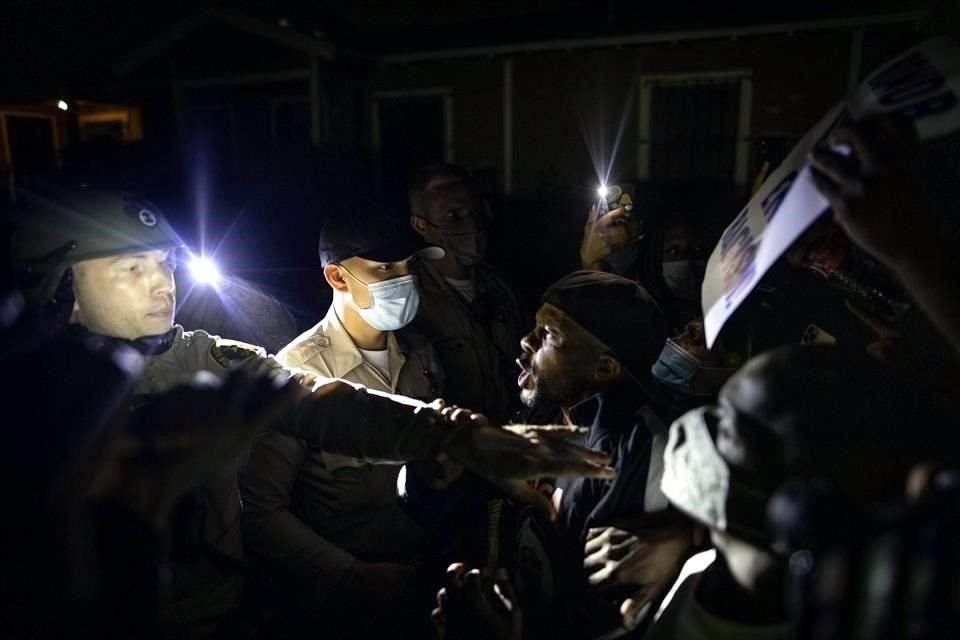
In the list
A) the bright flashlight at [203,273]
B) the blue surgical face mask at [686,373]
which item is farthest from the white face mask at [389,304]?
the bright flashlight at [203,273]

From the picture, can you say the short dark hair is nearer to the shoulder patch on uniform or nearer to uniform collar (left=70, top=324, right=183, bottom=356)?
the shoulder patch on uniform

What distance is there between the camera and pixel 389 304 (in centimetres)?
334

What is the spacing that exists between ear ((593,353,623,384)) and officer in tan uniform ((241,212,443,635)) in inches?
38.5

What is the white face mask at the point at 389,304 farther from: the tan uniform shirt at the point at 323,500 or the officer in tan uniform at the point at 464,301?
the officer in tan uniform at the point at 464,301

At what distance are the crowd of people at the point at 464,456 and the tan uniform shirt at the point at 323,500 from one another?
1 cm

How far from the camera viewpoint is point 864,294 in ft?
6.75

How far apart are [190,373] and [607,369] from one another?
188cm

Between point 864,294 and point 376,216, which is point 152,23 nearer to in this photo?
point 376,216

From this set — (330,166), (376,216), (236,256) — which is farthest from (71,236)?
(330,166)

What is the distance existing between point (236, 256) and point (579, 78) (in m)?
7.24

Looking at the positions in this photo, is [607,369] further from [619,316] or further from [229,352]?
[229,352]

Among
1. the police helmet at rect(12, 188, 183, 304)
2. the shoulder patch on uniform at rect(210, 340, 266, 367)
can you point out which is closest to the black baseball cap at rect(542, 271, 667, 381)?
the shoulder patch on uniform at rect(210, 340, 266, 367)

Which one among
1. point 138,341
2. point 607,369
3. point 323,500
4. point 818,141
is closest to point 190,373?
point 138,341

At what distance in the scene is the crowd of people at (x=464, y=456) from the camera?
3.93ft
